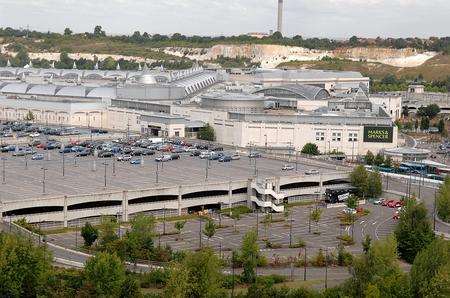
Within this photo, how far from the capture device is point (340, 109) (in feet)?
99.2

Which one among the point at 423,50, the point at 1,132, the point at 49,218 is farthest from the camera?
the point at 423,50

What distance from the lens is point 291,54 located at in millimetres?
65562

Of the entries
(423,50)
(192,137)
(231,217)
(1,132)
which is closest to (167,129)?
(192,137)

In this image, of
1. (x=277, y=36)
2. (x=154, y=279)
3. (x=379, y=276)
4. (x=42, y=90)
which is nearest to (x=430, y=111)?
(x=42, y=90)

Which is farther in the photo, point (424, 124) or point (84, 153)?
point (424, 124)

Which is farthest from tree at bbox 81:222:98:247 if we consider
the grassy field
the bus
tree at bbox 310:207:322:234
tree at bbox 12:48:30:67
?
the grassy field

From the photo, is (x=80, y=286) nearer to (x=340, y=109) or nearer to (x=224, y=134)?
(x=224, y=134)

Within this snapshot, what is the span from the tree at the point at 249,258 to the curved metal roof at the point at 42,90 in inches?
894

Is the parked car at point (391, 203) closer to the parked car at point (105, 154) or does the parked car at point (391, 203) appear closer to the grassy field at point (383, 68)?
the parked car at point (105, 154)

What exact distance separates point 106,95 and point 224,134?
24.2 feet

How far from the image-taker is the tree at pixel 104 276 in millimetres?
11820

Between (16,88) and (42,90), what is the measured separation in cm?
150

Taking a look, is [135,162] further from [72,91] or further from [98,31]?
[98,31]

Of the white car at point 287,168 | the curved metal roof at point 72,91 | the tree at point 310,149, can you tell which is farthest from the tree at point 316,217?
the curved metal roof at point 72,91
